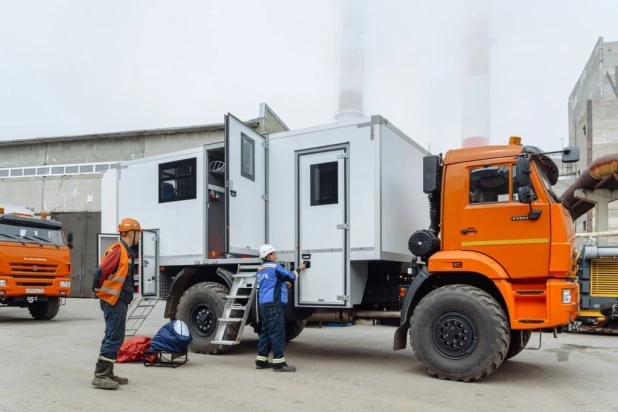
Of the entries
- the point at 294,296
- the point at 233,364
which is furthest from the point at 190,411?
the point at 294,296

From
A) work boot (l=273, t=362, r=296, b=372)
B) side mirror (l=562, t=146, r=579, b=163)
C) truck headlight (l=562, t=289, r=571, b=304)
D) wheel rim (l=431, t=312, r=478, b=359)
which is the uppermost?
side mirror (l=562, t=146, r=579, b=163)

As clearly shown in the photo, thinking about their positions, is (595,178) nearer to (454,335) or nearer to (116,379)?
(454,335)

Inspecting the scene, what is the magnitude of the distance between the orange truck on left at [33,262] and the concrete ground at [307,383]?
10.0 ft

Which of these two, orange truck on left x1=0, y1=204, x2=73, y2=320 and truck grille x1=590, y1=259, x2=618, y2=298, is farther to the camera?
orange truck on left x1=0, y1=204, x2=73, y2=320

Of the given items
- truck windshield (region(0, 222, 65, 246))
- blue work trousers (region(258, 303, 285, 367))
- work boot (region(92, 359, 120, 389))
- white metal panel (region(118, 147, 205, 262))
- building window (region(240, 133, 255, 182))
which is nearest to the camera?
work boot (region(92, 359, 120, 389))

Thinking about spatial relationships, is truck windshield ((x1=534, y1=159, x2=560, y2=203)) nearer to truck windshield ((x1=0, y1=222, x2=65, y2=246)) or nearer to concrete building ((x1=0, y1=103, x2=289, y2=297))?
truck windshield ((x1=0, y1=222, x2=65, y2=246))

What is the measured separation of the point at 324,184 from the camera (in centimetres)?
866

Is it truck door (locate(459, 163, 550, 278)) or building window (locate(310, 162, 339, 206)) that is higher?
building window (locate(310, 162, 339, 206))

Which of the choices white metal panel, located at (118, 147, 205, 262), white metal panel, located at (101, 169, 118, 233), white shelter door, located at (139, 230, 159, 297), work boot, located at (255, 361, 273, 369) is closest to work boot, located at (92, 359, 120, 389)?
work boot, located at (255, 361, 273, 369)

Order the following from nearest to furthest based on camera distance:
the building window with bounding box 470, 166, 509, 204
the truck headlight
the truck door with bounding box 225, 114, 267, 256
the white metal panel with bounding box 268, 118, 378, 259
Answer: the truck headlight < the building window with bounding box 470, 166, 509, 204 < the white metal panel with bounding box 268, 118, 378, 259 < the truck door with bounding box 225, 114, 267, 256

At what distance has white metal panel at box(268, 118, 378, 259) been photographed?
8141mm

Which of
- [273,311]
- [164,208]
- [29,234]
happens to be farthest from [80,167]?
[273,311]

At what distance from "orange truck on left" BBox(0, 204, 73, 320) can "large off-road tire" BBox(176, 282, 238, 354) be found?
20.0 feet

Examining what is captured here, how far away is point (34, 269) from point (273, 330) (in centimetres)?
872
